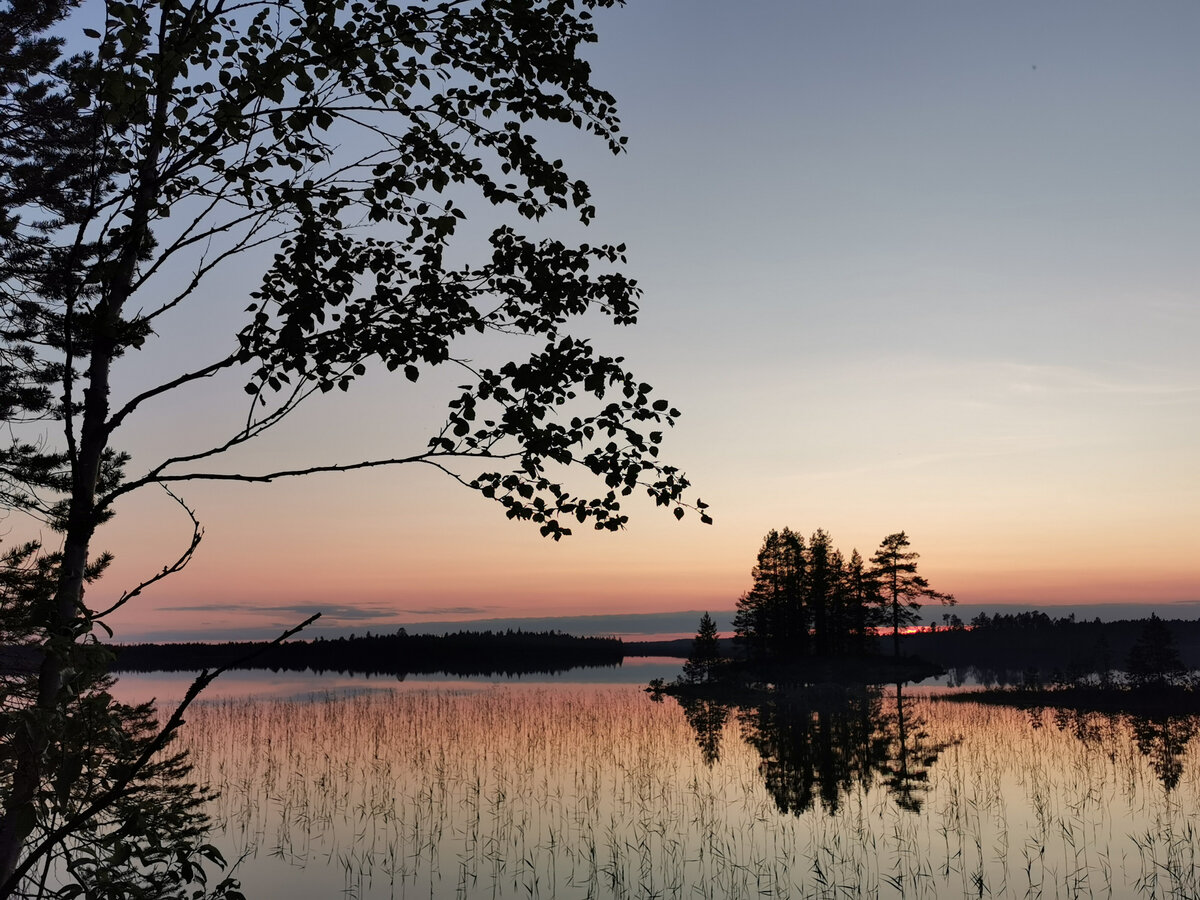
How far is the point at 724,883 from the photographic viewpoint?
15.1 meters

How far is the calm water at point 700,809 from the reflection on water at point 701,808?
0.07m

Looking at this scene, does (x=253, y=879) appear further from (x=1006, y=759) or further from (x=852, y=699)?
(x=852, y=699)

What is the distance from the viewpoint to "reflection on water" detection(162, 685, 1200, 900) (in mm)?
15359

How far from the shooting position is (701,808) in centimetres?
1997

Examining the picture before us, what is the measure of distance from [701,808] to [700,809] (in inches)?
3.4

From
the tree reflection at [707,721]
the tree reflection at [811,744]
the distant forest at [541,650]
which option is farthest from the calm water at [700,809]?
the distant forest at [541,650]

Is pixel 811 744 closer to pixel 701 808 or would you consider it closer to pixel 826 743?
pixel 826 743

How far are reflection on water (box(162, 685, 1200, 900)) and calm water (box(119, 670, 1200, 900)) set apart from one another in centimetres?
7

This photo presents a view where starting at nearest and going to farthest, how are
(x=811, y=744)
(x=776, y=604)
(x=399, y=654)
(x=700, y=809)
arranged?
(x=700, y=809) → (x=811, y=744) → (x=776, y=604) → (x=399, y=654)

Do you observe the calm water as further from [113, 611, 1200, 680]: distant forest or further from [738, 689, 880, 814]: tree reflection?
[113, 611, 1200, 680]: distant forest

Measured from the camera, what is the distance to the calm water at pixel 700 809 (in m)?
15.3

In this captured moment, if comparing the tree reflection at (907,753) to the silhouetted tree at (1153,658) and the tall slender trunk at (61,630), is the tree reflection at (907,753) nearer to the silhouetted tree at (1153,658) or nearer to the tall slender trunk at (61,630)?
the silhouetted tree at (1153,658)

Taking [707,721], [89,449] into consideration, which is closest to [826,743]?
[707,721]

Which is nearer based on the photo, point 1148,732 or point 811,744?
point 811,744
